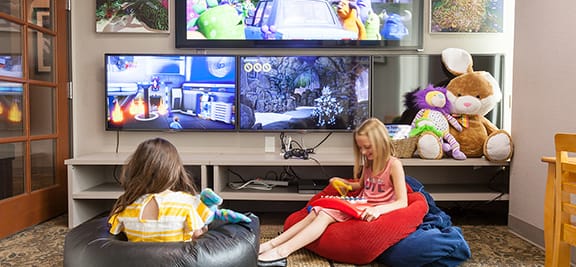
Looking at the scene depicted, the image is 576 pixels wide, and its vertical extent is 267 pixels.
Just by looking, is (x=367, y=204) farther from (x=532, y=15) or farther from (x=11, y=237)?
(x=11, y=237)

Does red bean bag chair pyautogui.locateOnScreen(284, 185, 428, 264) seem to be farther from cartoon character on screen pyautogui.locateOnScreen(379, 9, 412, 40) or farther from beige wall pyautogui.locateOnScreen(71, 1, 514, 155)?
cartoon character on screen pyautogui.locateOnScreen(379, 9, 412, 40)

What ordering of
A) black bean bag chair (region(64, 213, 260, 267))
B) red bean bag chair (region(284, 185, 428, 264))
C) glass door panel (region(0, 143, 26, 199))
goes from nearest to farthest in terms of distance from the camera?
black bean bag chair (region(64, 213, 260, 267)), red bean bag chair (region(284, 185, 428, 264)), glass door panel (region(0, 143, 26, 199))

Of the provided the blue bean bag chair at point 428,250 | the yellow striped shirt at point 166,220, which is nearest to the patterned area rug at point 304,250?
the blue bean bag chair at point 428,250

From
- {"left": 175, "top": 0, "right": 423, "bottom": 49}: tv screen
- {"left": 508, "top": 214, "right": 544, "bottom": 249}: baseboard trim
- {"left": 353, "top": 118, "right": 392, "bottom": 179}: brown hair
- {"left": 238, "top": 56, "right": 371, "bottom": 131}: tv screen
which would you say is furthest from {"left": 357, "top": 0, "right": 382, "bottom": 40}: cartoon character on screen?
{"left": 508, "top": 214, "right": 544, "bottom": 249}: baseboard trim

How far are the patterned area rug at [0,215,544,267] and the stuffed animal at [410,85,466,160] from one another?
0.57m

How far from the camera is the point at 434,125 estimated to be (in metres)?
3.47

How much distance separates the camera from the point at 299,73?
3.65 metres

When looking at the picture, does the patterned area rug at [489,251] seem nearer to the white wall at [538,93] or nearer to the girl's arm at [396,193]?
the white wall at [538,93]

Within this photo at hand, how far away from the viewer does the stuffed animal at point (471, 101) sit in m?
3.44

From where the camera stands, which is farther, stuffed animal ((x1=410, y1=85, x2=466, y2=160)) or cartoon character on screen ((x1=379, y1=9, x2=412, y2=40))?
cartoon character on screen ((x1=379, y1=9, x2=412, y2=40))

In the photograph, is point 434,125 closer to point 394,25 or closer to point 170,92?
point 394,25

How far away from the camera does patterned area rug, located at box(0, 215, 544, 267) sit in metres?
2.54

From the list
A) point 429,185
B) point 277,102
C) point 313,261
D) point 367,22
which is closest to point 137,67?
point 277,102

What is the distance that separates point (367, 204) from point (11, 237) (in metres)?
2.30
